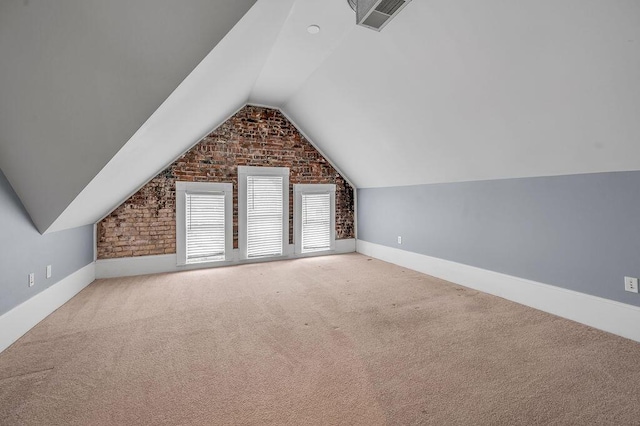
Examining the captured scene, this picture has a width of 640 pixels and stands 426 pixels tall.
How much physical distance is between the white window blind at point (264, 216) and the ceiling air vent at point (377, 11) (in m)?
3.73

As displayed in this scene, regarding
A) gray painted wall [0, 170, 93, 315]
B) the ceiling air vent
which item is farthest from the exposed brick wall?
the ceiling air vent

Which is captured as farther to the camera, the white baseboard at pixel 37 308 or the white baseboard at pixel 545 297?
the white baseboard at pixel 545 297

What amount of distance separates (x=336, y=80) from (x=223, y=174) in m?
2.77

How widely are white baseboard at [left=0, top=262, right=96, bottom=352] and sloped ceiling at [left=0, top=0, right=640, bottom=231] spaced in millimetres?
769

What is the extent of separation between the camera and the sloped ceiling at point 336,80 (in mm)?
1969

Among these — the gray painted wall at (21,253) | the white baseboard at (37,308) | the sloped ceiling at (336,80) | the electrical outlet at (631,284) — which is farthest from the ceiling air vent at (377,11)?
the white baseboard at (37,308)

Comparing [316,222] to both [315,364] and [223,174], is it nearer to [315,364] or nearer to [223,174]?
[223,174]

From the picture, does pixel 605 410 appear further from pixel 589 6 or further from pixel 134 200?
pixel 134 200

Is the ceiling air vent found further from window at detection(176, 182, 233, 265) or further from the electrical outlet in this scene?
window at detection(176, 182, 233, 265)

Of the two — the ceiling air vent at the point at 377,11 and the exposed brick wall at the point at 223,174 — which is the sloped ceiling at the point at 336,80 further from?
the exposed brick wall at the point at 223,174

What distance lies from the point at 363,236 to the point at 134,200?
4.63 meters

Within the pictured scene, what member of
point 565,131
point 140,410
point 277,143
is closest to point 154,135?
point 140,410

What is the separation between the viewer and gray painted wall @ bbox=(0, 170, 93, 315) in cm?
251

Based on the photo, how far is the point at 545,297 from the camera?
3.22m
